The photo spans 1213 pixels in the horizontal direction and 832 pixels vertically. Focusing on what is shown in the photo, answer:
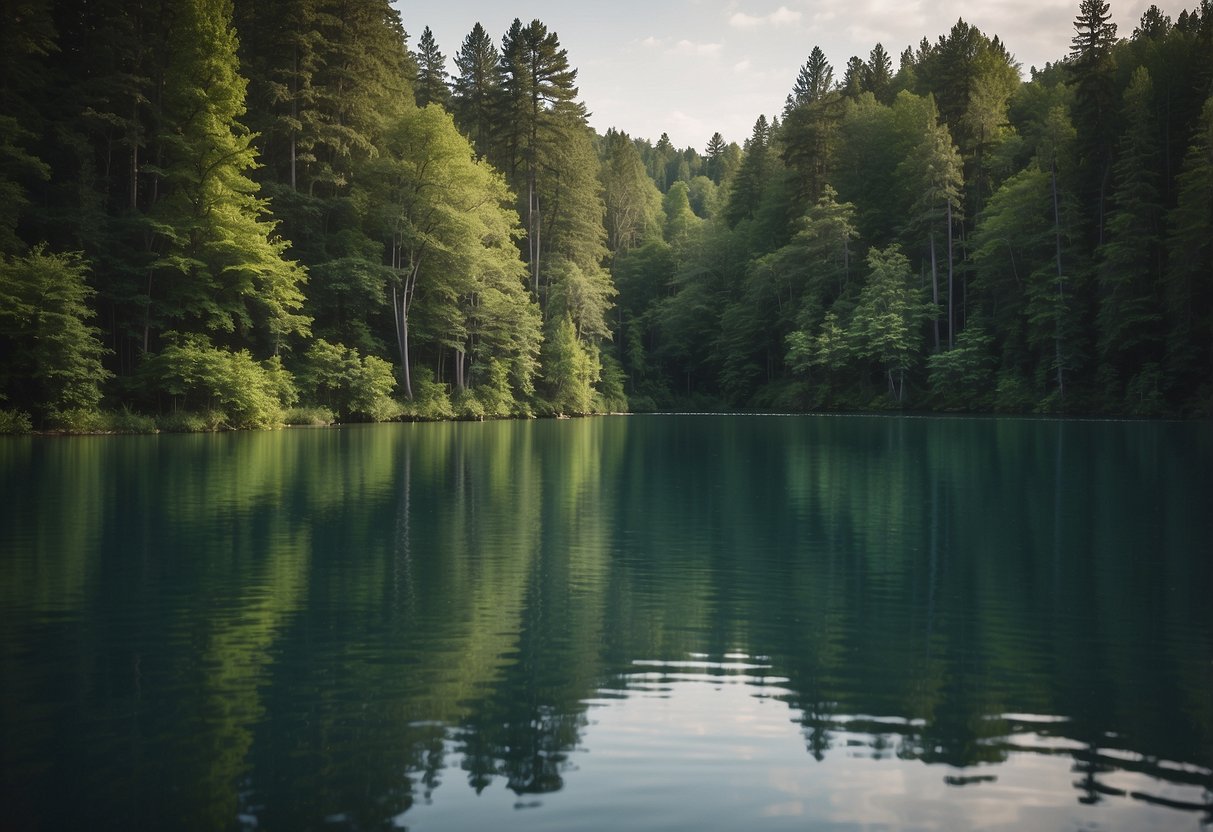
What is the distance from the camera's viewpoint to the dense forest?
111ft

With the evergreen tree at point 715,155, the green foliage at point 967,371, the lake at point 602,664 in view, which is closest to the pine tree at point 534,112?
the green foliage at point 967,371

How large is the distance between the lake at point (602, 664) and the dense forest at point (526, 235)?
22434 millimetres

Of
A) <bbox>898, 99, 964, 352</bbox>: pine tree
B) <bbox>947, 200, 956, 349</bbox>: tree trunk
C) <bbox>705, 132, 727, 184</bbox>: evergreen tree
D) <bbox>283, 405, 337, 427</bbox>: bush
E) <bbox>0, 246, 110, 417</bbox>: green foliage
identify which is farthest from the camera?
<bbox>705, 132, 727, 184</bbox>: evergreen tree

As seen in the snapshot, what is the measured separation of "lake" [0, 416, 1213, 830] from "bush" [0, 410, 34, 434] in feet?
55.8

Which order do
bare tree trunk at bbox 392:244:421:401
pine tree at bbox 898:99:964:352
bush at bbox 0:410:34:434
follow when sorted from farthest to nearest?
pine tree at bbox 898:99:964:352 < bare tree trunk at bbox 392:244:421:401 < bush at bbox 0:410:34:434

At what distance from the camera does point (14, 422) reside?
2891 centimetres

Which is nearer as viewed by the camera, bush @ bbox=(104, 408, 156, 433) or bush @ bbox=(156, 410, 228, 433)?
bush @ bbox=(104, 408, 156, 433)

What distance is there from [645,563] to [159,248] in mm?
32165

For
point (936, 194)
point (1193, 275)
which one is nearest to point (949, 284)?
point (936, 194)

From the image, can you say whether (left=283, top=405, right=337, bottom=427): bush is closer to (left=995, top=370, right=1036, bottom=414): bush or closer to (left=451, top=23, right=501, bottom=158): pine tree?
(left=451, top=23, right=501, bottom=158): pine tree

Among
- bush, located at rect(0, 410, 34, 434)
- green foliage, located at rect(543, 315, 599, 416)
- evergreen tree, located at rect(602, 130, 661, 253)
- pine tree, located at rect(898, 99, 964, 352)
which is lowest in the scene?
bush, located at rect(0, 410, 34, 434)

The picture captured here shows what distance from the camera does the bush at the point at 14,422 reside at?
2859 cm

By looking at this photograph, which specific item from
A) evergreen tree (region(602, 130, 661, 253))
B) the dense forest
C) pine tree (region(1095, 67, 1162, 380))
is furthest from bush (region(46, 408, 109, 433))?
evergreen tree (region(602, 130, 661, 253))

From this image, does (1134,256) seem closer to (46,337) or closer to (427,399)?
(427,399)
